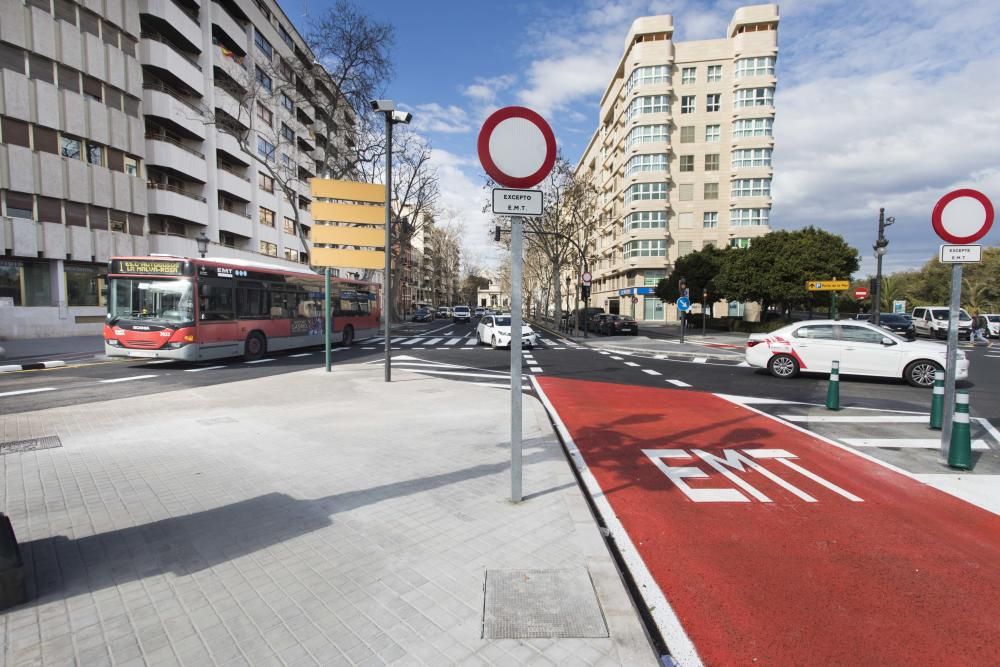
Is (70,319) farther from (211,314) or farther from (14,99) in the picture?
(211,314)

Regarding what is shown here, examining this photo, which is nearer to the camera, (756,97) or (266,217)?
(266,217)

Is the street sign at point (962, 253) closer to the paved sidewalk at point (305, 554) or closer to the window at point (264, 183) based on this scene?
the paved sidewalk at point (305, 554)

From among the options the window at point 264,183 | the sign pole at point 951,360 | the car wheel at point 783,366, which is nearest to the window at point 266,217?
the window at point 264,183

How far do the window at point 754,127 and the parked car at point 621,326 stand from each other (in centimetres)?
3172

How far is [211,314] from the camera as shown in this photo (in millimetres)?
12883

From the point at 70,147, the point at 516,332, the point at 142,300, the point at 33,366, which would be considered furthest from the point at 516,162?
the point at 70,147

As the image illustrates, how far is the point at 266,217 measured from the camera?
132ft

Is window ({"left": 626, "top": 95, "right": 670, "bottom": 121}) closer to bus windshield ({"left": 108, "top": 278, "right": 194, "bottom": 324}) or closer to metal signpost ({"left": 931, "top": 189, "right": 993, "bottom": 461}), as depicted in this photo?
bus windshield ({"left": 108, "top": 278, "right": 194, "bottom": 324})

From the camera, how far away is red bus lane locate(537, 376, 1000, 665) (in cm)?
237

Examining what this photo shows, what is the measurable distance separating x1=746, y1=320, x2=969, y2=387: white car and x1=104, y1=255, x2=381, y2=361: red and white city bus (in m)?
14.3

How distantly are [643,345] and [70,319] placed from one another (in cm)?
2684

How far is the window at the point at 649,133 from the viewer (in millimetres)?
50188

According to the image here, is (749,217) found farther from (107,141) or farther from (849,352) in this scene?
(107,141)

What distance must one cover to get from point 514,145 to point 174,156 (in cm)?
3199
